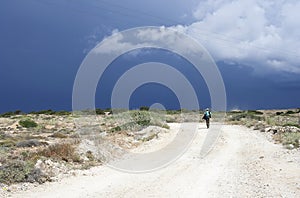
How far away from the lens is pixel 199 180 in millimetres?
12672

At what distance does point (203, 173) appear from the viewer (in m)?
14.1

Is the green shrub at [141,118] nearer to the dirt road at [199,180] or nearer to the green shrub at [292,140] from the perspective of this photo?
the green shrub at [292,140]

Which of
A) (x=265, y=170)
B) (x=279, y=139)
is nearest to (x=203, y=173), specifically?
(x=265, y=170)

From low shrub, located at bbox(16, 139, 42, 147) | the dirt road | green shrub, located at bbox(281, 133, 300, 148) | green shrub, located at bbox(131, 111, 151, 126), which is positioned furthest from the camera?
green shrub, located at bbox(131, 111, 151, 126)

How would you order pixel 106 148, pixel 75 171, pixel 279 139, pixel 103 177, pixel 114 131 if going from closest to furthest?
pixel 103 177, pixel 75 171, pixel 106 148, pixel 279 139, pixel 114 131

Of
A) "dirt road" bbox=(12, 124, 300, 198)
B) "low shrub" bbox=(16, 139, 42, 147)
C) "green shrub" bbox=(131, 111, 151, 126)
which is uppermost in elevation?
"green shrub" bbox=(131, 111, 151, 126)

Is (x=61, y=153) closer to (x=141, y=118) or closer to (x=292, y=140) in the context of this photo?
(x=292, y=140)

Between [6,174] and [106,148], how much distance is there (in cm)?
812

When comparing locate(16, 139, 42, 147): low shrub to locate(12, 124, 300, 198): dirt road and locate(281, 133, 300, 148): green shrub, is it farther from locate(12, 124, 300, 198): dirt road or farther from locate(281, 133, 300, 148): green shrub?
locate(281, 133, 300, 148): green shrub

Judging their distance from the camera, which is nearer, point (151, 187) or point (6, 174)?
point (151, 187)

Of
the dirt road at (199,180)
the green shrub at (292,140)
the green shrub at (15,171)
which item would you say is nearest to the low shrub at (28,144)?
the dirt road at (199,180)

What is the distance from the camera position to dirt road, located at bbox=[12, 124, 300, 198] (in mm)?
10930

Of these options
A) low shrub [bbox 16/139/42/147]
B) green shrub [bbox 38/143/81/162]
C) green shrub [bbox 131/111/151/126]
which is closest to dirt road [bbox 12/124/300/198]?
green shrub [bbox 38/143/81/162]

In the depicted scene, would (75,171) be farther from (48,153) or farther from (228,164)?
(228,164)
